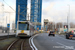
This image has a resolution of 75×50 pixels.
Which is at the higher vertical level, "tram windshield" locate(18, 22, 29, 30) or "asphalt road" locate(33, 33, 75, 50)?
"tram windshield" locate(18, 22, 29, 30)

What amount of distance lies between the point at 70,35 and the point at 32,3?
51357 mm

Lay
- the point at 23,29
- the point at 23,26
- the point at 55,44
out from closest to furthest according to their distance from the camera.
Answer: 1. the point at 55,44
2. the point at 23,29
3. the point at 23,26

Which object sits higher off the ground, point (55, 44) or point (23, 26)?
point (23, 26)

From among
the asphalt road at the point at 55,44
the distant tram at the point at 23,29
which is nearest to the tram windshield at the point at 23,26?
the distant tram at the point at 23,29

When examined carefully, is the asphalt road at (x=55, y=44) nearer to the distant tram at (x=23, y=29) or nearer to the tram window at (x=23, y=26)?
the distant tram at (x=23, y=29)

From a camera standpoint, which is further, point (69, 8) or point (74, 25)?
point (74, 25)

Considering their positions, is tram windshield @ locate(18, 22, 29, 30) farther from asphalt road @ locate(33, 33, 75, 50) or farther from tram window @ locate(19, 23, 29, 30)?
asphalt road @ locate(33, 33, 75, 50)

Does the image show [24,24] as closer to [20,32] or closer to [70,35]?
[20,32]

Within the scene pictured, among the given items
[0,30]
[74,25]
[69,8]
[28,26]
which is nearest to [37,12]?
[0,30]

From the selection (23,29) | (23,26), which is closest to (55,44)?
(23,29)

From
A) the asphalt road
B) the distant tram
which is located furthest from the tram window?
the asphalt road

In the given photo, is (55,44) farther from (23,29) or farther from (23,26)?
(23,26)

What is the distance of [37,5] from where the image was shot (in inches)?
2997

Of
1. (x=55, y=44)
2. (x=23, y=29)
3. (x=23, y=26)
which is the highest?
(x=23, y=26)
